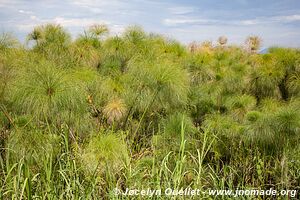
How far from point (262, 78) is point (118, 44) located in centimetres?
257

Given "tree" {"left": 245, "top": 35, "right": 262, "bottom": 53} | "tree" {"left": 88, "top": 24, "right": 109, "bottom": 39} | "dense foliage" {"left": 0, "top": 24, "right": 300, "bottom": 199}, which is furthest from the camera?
"tree" {"left": 245, "top": 35, "right": 262, "bottom": 53}

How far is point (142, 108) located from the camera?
4680mm

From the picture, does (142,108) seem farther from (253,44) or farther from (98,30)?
(253,44)

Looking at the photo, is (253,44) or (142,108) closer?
(142,108)

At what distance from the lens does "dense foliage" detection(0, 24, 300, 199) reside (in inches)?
120

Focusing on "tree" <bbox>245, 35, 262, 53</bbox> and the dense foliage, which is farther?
"tree" <bbox>245, 35, 262, 53</bbox>

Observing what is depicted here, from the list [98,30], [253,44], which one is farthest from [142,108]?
[253,44]

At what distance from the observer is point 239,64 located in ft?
23.3

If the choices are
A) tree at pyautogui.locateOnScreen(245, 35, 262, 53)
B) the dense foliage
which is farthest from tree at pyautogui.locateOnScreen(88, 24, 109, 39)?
tree at pyautogui.locateOnScreen(245, 35, 262, 53)

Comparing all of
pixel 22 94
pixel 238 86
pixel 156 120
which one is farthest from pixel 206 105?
pixel 22 94

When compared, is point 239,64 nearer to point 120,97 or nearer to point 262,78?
point 262,78

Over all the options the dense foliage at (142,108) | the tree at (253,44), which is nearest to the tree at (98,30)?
the dense foliage at (142,108)

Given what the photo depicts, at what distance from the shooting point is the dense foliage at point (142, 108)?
3.04m

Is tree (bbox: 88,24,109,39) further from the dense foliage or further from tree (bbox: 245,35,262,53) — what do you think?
tree (bbox: 245,35,262,53)
